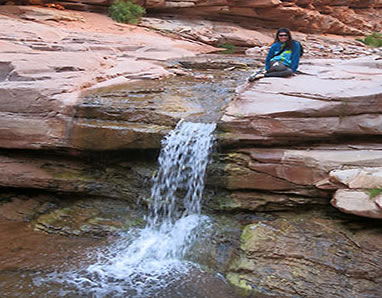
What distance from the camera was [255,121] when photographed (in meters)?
5.02

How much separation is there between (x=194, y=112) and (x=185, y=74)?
272 centimetres

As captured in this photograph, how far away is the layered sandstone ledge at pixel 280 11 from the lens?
16188 mm

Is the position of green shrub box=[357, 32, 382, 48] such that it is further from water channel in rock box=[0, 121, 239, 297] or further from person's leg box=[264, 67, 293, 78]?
water channel in rock box=[0, 121, 239, 297]

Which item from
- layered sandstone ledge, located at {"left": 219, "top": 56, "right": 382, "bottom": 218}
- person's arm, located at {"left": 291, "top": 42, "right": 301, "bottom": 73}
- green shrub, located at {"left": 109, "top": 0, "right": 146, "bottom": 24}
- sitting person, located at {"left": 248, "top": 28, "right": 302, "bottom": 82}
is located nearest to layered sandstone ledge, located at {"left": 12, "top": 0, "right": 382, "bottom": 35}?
green shrub, located at {"left": 109, "top": 0, "right": 146, "bottom": 24}

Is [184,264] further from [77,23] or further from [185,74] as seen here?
[77,23]

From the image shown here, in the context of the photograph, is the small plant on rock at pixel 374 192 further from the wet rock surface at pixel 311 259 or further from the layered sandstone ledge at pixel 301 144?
the wet rock surface at pixel 311 259

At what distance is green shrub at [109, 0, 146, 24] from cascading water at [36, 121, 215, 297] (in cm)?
1043

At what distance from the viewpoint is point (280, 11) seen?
1730cm

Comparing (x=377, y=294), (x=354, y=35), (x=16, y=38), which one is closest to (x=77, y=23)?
(x=16, y=38)

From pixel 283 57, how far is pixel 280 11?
11677 mm

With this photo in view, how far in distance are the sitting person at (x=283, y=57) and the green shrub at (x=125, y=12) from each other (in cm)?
908

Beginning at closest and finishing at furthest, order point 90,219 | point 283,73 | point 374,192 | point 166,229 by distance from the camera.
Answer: point 374,192 → point 166,229 → point 90,219 → point 283,73

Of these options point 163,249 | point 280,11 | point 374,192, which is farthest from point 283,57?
point 280,11

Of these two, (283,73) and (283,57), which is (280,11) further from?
(283,73)
